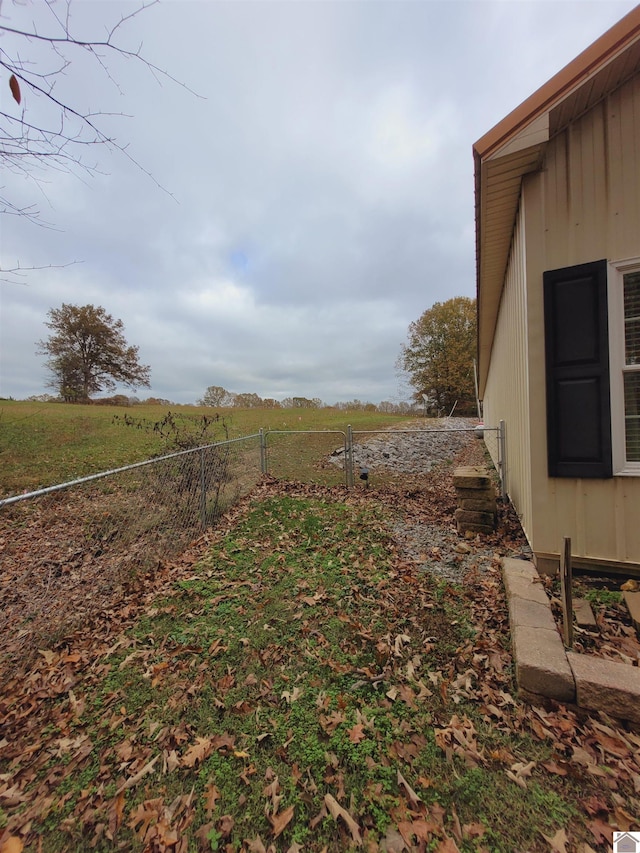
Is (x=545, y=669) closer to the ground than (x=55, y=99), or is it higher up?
closer to the ground

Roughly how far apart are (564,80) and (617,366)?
2381 mm

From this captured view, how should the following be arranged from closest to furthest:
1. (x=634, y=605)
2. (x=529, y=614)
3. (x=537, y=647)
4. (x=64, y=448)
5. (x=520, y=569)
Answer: (x=537, y=647)
(x=529, y=614)
(x=634, y=605)
(x=520, y=569)
(x=64, y=448)

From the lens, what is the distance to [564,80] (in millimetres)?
2695

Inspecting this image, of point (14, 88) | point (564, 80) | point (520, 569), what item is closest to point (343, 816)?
point (520, 569)

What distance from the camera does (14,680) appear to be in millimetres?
2455

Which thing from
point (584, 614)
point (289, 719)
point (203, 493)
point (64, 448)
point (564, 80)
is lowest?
point (289, 719)

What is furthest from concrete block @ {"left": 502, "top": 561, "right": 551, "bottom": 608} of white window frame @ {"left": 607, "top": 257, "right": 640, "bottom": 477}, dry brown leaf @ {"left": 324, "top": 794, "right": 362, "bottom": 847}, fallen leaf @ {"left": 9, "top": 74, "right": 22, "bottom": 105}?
fallen leaf @ {"left": 9, "top": 74, "right": 22, "bottom": 105}

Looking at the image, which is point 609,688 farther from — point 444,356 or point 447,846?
point 444,356

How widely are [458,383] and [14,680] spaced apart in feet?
97.2

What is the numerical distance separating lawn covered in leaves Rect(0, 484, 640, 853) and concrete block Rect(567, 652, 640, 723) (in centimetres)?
8

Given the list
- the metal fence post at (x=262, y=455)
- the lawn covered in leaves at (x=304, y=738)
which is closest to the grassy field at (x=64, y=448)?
the metal fence post at (x=262, y=455)

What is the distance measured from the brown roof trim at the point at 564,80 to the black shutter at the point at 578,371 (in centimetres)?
128

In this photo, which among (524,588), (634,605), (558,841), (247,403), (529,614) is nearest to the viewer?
(558,841)

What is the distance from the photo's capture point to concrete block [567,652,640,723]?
5.89 feet
